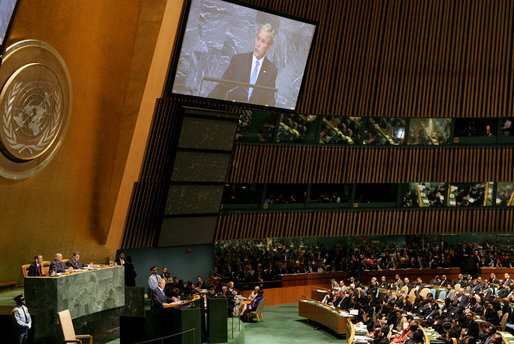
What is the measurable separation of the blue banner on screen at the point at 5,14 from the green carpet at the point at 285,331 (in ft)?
25.5

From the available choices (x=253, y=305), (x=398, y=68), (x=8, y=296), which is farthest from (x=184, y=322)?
(x=398, y=68)

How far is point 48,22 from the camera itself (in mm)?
9703

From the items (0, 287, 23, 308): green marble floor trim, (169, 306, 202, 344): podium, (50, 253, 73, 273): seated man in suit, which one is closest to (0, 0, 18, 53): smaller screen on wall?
(50, 253, 73, 273): seated man in suit

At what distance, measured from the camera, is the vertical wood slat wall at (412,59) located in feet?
52.5

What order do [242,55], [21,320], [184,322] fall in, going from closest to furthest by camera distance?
1. [21,320]
2. [184,322]
3. [242,55]

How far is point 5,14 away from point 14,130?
2.22m

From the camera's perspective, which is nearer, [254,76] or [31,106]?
[31,106]

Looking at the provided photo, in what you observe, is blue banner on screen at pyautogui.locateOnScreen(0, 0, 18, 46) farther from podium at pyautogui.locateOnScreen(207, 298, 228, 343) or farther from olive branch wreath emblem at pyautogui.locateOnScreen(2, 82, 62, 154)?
podium at pyautogui.locateOnScreen(207, 298, 228, 343)

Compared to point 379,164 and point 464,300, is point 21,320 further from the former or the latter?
point 379,164

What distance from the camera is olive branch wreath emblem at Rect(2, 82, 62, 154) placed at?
9062 mm

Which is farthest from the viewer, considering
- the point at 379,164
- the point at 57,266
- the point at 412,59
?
the point at 379,164

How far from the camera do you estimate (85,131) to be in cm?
1145

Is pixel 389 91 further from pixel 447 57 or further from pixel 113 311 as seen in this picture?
pixel 113 311

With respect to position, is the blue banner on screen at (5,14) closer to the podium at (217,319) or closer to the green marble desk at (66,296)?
the green marble desk at (66,296)
